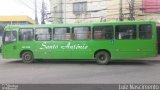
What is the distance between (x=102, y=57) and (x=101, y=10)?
72.3 feet

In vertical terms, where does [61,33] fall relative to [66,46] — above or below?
above

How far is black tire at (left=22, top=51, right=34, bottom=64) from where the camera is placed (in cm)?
2144

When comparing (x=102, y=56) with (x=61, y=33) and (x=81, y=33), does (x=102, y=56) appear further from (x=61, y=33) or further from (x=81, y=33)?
(x=61, y=33)

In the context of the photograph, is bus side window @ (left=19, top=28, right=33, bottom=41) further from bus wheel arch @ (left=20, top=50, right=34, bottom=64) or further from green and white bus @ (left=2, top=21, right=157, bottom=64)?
bus wheel arch @ (left=20, top=50, right=34, bottom=64)

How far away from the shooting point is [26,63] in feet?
70.3

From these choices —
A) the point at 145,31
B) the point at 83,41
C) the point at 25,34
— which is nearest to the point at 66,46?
the point at 83,41

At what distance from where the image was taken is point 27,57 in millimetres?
21516

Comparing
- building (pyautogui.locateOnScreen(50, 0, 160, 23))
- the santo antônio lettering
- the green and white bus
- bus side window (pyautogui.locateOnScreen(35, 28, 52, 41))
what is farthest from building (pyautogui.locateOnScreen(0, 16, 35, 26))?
the santo antônio lettering

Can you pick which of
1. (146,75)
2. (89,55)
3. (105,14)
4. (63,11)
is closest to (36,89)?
(146,75)

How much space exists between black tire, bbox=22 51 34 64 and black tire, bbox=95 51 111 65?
4063 millimetres

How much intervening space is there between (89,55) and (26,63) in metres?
3.96

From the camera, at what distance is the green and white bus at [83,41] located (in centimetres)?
2002

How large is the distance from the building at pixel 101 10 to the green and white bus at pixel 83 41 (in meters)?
14.6

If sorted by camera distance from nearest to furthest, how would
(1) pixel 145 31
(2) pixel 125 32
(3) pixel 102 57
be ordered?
(1) pixel 145 31 < (2) pixel 125 32 < (3) pixel 102 57
